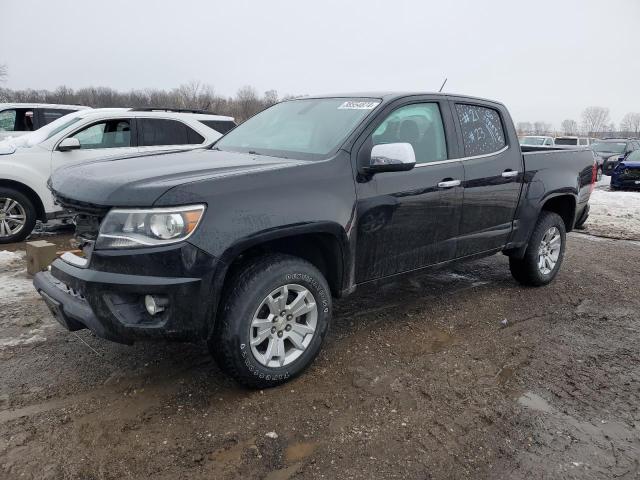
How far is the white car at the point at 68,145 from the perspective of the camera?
6.84m

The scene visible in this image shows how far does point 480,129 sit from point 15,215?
603 centimetres

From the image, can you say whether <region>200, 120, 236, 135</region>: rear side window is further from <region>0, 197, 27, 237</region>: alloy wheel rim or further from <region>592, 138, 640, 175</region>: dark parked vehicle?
<region>592, 138, 640, 175</region>: dark parked vehicle

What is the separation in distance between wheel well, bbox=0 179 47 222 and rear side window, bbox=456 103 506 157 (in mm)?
5739

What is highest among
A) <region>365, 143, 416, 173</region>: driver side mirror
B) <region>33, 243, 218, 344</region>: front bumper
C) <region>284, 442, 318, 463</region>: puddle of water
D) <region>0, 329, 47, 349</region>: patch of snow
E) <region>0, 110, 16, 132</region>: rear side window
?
<region>0, 110, 16, 132</region>: rear side window

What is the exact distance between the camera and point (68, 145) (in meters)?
7.07

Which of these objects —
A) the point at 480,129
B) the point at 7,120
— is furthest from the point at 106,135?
the point at 480,129

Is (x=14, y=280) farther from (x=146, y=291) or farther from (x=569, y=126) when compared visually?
(x=569, y=126)

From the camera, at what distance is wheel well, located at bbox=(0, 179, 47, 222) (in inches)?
268

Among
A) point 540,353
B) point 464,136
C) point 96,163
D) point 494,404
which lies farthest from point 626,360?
point 96,163

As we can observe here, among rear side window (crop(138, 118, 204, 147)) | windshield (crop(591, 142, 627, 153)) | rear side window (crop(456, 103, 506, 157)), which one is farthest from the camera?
windshield (crop(591, 142, 627, 153))

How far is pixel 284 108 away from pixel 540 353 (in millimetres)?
2887

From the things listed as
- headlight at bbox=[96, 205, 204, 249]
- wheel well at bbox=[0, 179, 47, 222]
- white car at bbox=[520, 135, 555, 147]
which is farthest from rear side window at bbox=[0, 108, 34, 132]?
white car at bbox=[520, 135, 555, 147]

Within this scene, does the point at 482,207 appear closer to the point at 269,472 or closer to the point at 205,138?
the point at 269,472

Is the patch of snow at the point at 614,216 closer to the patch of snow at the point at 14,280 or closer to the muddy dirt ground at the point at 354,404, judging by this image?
the muddy dirt ground at the point at 354,404
